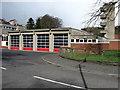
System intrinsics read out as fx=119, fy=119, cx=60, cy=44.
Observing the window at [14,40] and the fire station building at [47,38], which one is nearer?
the fire station building at [47,38]

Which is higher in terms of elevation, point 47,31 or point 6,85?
point 47,31

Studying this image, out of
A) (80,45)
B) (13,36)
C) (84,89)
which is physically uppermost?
(13,36)

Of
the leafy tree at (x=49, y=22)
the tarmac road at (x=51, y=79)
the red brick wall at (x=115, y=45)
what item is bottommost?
the tarmac road at (x=51, y=79)

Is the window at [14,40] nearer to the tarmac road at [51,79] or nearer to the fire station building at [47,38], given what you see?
the fire station building at [47,38]

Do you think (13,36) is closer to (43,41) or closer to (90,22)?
(43,41)

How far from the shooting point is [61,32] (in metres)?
24.4

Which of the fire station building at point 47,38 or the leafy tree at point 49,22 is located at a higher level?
the leafy tree at point 49,22

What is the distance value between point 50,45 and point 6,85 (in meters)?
20.4

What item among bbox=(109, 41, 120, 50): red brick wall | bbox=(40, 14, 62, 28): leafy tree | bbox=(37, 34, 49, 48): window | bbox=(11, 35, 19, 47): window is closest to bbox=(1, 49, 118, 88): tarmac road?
bbox=(37, 34, 49, 48): window

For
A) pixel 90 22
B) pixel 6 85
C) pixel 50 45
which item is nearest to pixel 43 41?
pixel 50 45

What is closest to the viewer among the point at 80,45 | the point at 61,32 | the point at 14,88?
the point at 14,88

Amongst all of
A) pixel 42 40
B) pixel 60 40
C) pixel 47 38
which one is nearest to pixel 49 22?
pixel 42 40

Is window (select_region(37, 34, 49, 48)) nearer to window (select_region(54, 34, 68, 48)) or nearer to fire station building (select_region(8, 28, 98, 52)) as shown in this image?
fire station building (select_region(8, 28, 98, 52))

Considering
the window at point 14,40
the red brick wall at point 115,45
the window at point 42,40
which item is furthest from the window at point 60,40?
the red brick wall at point 115,45
